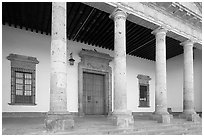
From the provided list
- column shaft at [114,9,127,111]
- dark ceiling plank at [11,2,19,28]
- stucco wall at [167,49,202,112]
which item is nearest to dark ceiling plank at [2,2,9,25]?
dark ceiling plank at [11,2,19,28]

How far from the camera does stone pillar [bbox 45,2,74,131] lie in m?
6.89

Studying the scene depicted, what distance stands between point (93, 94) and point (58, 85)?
23.0ft

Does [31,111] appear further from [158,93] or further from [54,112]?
[158,93]

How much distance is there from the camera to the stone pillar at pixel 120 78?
8.58 metres

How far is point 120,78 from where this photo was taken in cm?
885

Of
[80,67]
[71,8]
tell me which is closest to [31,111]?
[80,67]

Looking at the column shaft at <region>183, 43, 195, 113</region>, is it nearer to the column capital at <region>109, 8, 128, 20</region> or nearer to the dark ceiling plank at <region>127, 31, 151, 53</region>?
the dark ceiling plank at <region>127, 31, 151, 53</region>

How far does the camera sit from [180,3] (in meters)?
10.6

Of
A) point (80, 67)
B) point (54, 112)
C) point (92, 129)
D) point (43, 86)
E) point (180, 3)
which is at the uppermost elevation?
point (180, 3)

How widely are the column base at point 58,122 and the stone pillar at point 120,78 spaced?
81.4 inches

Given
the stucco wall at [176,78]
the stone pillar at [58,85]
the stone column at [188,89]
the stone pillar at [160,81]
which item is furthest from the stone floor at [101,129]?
the stucco wall at [176,78]

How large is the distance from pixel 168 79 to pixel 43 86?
10372 millimetres

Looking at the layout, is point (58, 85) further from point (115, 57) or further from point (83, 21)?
point (83, 21)

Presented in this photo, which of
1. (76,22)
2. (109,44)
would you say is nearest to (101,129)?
(76,22)
